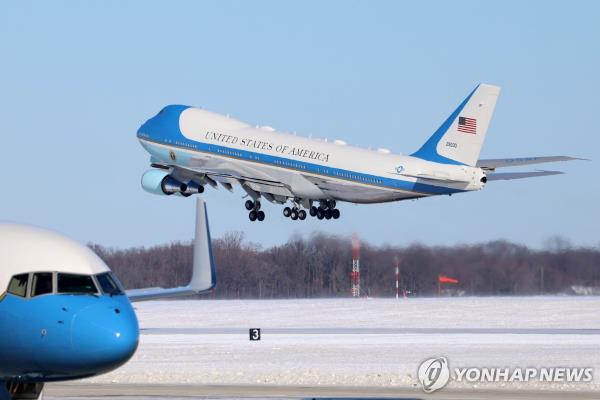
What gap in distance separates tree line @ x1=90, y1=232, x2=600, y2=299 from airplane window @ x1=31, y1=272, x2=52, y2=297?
55.2 meters

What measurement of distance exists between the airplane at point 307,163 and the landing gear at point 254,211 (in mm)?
57

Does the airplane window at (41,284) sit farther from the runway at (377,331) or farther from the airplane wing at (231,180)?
the airplane wing at (231,180)

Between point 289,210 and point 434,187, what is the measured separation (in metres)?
10.9

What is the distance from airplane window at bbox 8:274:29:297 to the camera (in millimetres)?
20875

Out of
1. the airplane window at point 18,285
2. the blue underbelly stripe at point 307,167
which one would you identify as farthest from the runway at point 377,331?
the airplane window at point 18,285

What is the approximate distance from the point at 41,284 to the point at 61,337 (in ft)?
3.72

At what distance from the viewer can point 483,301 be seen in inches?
3322

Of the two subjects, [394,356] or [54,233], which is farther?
[394,356]

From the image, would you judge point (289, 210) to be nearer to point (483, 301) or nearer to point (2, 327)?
point (483, 301)

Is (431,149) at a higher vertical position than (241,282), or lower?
higher

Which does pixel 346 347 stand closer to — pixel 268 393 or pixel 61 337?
pixel 268 393

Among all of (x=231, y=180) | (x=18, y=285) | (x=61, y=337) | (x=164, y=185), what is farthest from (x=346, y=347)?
(x=61, y=337)

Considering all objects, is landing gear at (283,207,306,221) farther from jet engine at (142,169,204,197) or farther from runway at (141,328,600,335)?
runway at (141,328,600,335)

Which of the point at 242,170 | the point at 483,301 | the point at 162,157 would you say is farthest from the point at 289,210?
the point at 483,301
